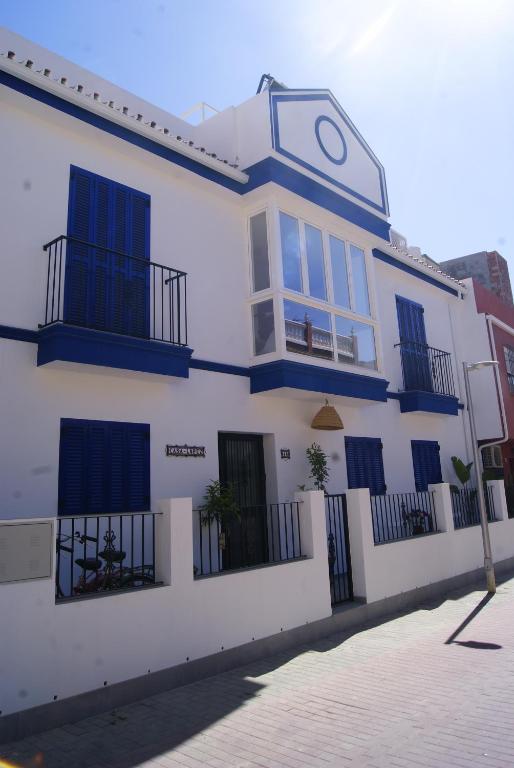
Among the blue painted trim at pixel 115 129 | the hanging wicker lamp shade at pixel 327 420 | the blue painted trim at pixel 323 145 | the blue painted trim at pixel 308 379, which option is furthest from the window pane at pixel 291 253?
the hanging wicker lamp shade at pixel 327 420

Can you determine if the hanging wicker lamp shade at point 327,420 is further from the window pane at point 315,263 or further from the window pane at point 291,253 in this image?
the window pane at point 291,253

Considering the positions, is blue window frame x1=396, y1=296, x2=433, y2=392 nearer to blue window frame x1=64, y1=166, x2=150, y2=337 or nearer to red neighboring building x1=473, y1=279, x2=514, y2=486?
red neighboring building x1=473, y1=279, x2=514, y2=486

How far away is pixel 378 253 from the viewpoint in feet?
44.2

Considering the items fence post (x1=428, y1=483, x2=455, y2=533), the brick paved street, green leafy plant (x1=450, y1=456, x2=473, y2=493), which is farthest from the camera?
green leafy plant (x1=450, y1=456, x2=473, y2=493)

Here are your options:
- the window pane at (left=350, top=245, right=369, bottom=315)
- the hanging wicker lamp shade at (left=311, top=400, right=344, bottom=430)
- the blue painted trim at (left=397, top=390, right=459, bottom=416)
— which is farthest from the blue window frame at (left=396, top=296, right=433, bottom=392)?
the hanging wicker lamp shade at (left=311, top=400, right=344, bottom=430)

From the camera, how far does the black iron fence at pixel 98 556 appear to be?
5969 mm

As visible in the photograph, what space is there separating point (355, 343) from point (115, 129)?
559 centimetres

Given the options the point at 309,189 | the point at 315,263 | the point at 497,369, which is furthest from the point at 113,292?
the point at 497,369

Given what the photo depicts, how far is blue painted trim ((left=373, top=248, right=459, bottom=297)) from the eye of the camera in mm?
13516

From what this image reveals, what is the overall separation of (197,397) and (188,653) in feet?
12.3

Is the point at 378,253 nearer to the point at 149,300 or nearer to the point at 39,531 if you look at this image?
the point at 149,300

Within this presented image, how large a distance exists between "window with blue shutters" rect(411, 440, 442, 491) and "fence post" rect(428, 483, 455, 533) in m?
1.87

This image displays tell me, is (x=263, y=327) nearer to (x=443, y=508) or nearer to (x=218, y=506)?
(x=218, y=506)

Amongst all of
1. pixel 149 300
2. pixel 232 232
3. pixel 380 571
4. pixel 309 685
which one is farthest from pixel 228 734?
pixel 232 232
